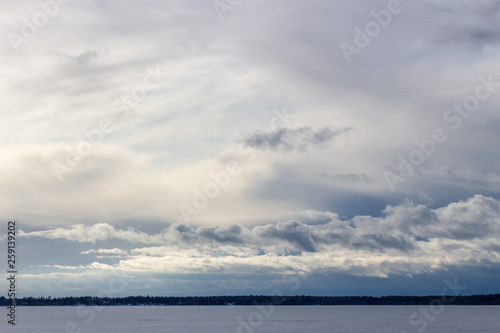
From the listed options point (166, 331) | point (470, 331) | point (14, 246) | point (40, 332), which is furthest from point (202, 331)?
point (14, 246)

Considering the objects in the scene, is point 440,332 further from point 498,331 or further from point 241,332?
point 241,332

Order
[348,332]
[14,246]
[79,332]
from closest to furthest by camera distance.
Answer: [14,246]
[348,332]
[79,332]

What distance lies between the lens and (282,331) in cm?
18662

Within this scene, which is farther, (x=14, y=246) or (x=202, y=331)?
(x=202, y=331)

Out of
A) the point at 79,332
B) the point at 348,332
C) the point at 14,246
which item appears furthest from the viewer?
the point at 79,332

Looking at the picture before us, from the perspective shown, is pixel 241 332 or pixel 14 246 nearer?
pixel 14 246

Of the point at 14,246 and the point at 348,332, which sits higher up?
the point at 14,246

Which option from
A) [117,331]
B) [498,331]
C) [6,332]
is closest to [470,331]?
[498,331]

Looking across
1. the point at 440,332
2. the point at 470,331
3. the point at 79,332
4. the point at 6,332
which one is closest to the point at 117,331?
the point at 79,332

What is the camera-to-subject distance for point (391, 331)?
187 meters

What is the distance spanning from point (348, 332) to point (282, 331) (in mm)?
24248

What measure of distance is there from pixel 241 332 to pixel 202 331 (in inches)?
577

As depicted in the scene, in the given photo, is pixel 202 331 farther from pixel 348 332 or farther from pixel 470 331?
pixel 470 331

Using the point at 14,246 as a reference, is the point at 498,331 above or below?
below
